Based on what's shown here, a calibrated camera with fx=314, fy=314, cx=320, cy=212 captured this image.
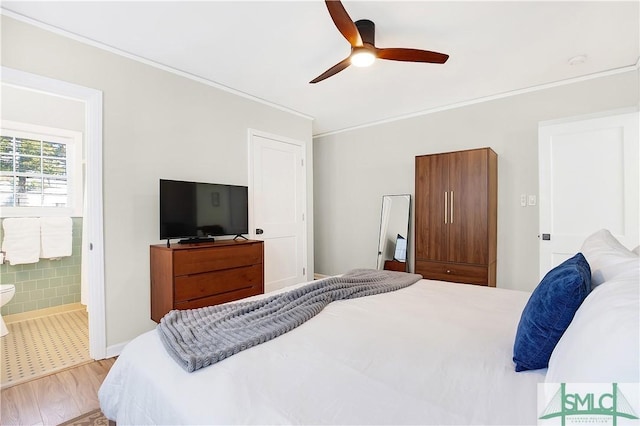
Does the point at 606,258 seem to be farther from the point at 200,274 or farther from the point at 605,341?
the point at 200,274

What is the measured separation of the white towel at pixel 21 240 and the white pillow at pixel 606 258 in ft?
15.4

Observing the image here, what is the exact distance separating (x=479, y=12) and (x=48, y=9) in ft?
9.65

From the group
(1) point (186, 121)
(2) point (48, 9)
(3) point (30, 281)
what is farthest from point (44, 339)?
(2) point (48, 9)

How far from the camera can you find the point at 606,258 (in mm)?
1211

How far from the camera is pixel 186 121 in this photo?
3.10 m

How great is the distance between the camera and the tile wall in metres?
3.35

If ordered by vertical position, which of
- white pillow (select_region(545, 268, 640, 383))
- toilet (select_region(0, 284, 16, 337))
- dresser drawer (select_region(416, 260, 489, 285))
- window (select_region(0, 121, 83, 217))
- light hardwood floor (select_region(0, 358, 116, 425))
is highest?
window (select_region(0, 121, 83, 217))

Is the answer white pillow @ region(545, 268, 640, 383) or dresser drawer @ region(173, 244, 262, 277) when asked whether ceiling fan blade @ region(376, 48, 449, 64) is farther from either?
dresser drawer @ region(173, 244, 262, 277)

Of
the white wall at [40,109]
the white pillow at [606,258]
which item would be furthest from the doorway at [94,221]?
the white pillow at [606,258]

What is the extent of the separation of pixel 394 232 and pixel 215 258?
2534mm

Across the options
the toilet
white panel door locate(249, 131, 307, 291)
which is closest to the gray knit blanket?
white panel door locate(249, 131, 307, 291)

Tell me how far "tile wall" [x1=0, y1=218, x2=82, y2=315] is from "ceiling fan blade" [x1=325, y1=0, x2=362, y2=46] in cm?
384

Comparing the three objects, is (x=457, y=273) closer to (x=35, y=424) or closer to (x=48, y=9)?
(x=35, y=424)

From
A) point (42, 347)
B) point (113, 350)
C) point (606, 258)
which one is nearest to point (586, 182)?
point (606, 258)
